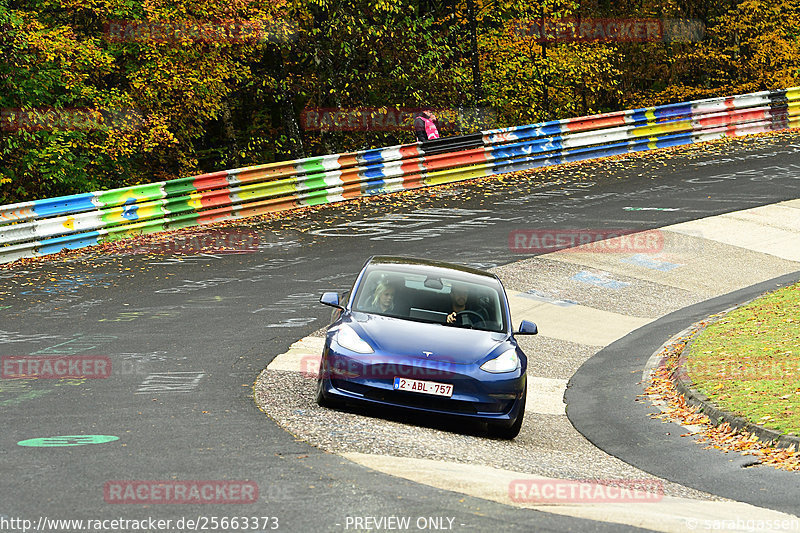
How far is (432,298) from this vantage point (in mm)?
10625

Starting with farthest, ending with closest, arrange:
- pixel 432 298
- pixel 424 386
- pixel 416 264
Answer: pixel 416 264, pixel 432 298, pixel 424 386

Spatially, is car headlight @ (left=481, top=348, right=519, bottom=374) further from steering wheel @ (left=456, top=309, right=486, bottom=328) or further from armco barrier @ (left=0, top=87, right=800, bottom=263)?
armco barrier @ (left=0, top=87, right=800, bottom=263)

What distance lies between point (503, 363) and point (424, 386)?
34.2 inches

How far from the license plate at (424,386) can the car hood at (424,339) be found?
23 cm

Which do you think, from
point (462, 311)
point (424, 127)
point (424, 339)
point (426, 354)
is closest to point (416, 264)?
point (462, 311)

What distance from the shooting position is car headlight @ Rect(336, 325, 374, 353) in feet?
31.5

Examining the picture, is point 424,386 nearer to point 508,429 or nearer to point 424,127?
point 508,429

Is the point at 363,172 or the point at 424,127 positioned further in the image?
the point at 424,127

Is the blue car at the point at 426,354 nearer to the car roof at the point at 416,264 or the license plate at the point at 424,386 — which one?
the license plate at the point at 424,386

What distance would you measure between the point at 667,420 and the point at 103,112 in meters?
18.6

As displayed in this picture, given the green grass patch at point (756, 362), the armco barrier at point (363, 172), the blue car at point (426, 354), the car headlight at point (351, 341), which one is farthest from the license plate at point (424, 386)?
the armco barrier at point (363, 172)

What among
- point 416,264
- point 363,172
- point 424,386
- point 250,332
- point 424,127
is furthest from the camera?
point 424,127

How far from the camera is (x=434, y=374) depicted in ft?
30.9

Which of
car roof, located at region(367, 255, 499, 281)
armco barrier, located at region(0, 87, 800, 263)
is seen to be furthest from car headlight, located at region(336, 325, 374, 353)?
armco barrier, located at region(0, 87, 800, 263)
